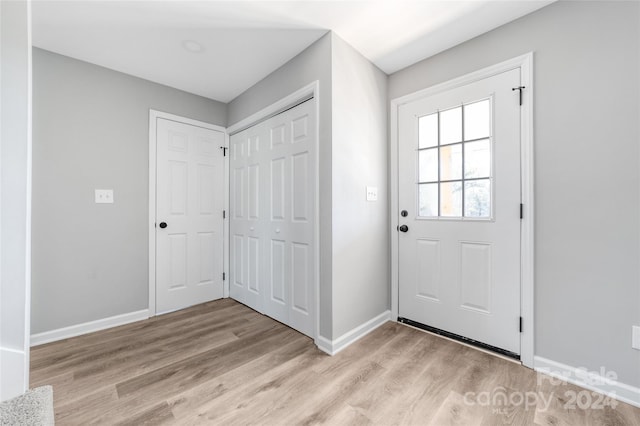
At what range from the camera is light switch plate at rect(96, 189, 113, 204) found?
2.46m

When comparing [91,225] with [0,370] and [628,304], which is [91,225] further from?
[628,304]

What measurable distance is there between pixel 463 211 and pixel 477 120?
717mm

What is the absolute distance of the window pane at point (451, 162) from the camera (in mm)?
2166

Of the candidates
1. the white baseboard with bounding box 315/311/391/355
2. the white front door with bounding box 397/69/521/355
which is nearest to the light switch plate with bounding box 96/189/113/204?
the white baseboard with bounding box 315/311/391/355

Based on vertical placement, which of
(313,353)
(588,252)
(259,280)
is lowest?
(313,353)

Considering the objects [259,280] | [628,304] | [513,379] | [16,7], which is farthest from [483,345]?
[16,7]

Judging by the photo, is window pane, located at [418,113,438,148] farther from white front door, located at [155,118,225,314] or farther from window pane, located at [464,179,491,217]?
white front door, located at [155,118,225,314]

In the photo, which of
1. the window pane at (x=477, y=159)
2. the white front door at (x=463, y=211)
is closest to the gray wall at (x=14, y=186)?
the white front door at (x=463, y=211)

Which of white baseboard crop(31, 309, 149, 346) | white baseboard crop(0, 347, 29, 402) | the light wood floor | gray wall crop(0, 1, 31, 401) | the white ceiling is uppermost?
the white ceiling

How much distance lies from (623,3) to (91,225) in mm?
4114

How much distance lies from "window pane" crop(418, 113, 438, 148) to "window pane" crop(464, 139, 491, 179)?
0.28m

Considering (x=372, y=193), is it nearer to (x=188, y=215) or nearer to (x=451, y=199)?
(x=451, y=199)

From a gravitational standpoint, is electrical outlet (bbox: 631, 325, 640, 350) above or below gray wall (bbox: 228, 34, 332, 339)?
below

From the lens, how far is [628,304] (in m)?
1.49
